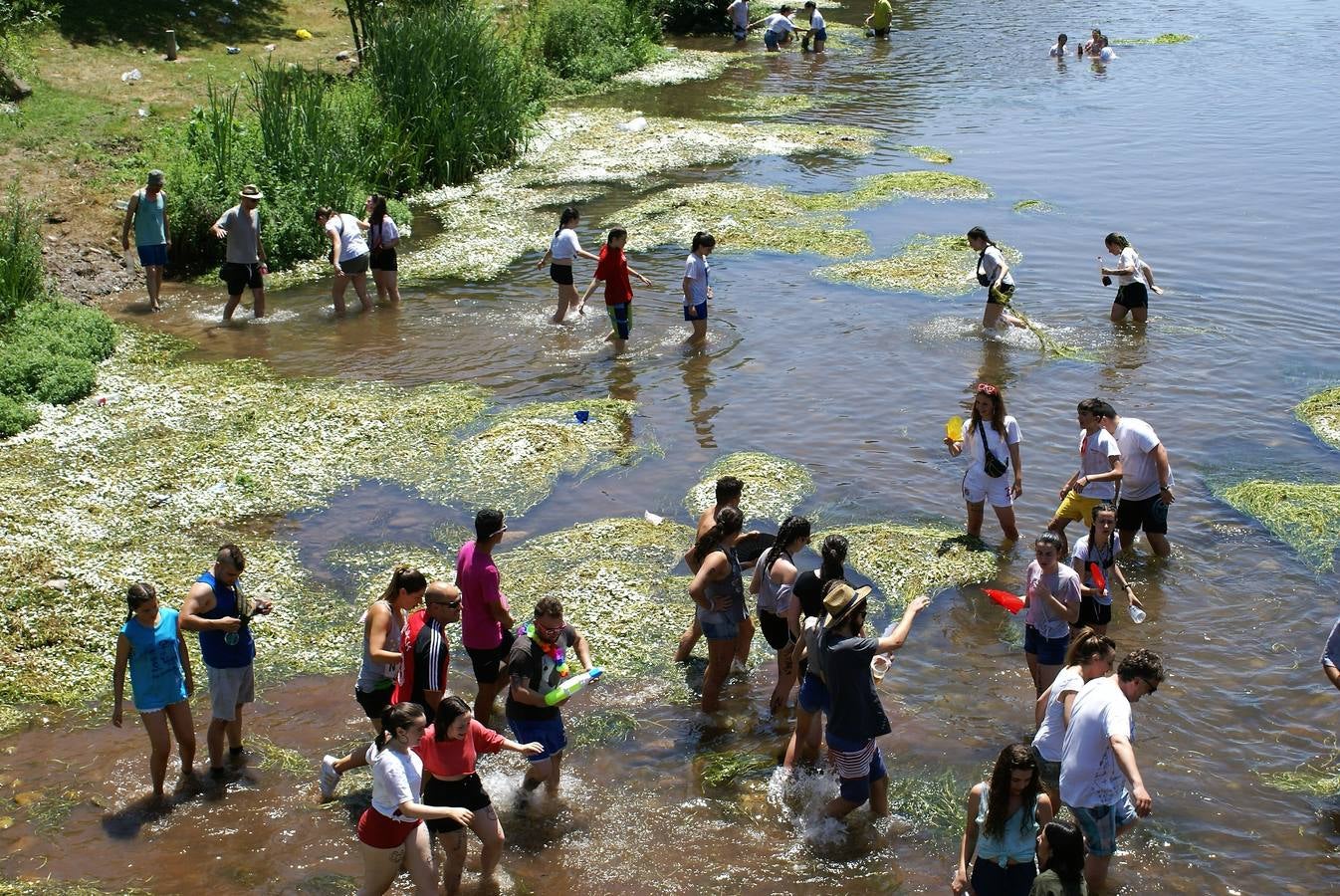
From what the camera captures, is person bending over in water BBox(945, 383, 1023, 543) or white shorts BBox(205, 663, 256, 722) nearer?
white shorts BBox(205, 663, 256, 722)

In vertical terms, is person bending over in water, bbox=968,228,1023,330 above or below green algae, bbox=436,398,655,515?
above

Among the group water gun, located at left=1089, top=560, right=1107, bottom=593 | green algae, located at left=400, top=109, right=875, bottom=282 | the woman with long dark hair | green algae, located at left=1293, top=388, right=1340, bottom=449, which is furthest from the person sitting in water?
the woman with long dark hair

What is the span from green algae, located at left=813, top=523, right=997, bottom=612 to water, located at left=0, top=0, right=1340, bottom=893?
14.3 inches

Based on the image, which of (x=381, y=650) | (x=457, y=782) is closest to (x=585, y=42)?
(x=381, y=650)

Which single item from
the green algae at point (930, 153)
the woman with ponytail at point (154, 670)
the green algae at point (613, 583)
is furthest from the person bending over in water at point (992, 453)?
the green algae at point (930, 153)

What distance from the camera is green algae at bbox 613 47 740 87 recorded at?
125 feet

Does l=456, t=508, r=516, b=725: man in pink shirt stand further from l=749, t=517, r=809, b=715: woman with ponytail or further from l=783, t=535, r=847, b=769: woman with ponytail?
l=783, t=535, r=847, b=769: woman with ponytail

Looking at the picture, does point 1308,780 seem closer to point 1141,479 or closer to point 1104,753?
point 1104,753

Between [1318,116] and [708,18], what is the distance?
2278 centimetres

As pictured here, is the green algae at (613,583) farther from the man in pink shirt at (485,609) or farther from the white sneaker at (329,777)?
the white sneaker at (329,777)

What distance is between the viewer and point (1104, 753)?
7484 millimetres

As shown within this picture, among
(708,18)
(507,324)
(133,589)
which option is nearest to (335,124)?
(507,324)

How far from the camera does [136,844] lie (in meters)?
8.44

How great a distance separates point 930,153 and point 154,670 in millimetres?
23776
